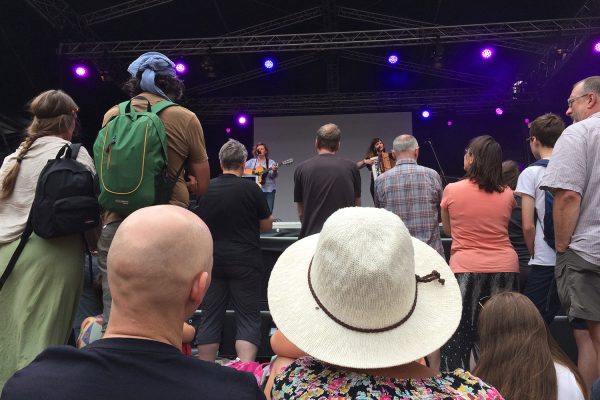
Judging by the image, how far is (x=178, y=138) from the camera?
209 centimetres

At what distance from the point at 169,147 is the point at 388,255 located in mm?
1386

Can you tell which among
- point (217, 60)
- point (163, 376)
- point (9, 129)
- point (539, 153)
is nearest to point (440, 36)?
point (217, 60)

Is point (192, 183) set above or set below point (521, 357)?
above

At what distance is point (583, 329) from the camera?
88.5 inches

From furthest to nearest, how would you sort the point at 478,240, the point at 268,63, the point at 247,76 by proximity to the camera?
1. the point at 247,76
2. the point at 268,63
3. the point at 478,240

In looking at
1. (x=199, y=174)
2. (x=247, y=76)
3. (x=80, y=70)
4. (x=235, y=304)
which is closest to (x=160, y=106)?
(x=199, y=174)

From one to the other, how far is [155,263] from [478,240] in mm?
2260

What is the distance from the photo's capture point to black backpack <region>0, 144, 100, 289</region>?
76.5 inches

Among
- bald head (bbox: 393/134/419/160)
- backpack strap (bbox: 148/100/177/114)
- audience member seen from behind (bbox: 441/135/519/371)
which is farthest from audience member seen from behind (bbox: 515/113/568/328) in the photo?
backpack strap (bbox: 148/100/177/114)

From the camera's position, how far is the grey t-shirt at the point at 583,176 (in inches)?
83.0

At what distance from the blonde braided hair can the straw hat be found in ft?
5.39

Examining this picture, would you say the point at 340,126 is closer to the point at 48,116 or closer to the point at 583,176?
the point at 583,176

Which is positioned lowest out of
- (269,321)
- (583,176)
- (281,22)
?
(269,321)

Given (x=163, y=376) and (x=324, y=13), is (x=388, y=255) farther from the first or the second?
(x=324, y=13)
